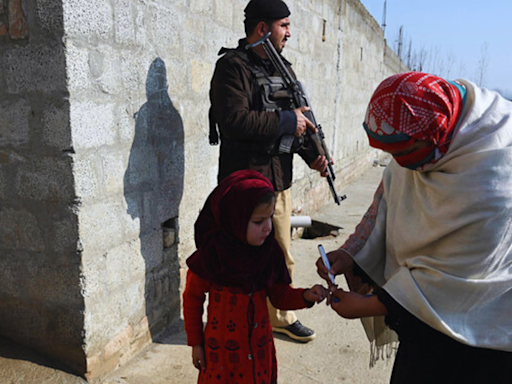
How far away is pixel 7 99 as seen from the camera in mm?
2123

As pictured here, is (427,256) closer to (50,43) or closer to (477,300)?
(477,300)

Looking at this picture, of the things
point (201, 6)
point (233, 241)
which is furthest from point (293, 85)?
point (233, 241)

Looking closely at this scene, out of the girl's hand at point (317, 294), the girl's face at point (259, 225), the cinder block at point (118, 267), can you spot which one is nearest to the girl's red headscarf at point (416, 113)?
the girl's face at point (259, 225)

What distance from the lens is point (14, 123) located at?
2.13 meters

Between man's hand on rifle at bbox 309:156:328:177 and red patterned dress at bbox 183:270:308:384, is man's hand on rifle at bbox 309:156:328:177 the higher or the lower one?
the higher one

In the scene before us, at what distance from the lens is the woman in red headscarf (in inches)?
51.4

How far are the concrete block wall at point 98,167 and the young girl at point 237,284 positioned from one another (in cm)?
73

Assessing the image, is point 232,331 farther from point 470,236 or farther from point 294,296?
point 470,236

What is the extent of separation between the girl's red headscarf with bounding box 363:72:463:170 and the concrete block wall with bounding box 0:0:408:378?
1.32 metres

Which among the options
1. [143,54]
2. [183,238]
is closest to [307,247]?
[183,238]

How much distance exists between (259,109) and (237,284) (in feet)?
3.76

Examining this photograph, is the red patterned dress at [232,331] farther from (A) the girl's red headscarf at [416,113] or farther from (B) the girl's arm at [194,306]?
(A) the girl's red headscarf at [416,113]

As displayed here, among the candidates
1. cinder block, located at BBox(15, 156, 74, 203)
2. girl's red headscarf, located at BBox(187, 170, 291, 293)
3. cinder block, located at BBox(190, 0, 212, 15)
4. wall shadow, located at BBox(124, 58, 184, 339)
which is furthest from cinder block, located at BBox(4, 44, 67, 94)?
cinder block, located at BBox(190, 0, 212, 15)

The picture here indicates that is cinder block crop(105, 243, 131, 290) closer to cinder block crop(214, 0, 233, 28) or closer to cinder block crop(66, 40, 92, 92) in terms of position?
cinder block crop(66, 40, 92, 92)
